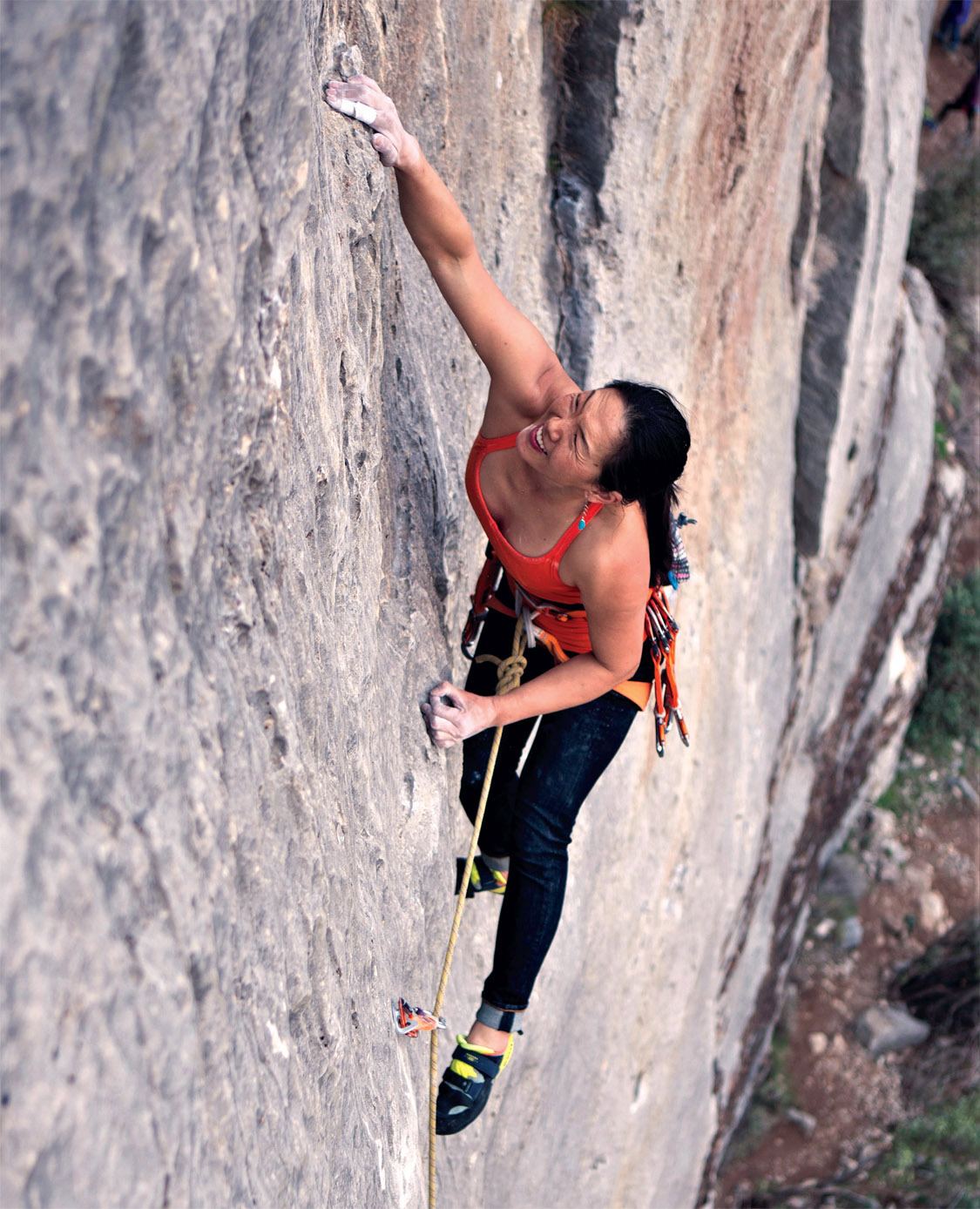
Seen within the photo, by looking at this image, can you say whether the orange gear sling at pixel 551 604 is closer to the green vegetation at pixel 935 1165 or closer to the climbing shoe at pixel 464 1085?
the climbing shoe at pixel 464 1085

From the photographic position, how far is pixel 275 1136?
1510 millimetres

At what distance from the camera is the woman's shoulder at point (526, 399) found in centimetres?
217

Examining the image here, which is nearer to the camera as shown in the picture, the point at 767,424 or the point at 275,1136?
the point at 275,1136

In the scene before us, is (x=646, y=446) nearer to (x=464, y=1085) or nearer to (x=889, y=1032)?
(x=464, y=1085)

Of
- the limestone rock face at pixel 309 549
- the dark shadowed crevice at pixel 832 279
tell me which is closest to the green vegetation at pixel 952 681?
the dark shadowed crevice at pixel 832 279

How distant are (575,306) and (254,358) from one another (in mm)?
2367

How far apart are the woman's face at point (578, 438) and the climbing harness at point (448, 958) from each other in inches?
22.4

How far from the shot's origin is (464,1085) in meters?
2.47

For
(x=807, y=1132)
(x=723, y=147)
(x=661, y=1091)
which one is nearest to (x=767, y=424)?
(x=723, y=147)

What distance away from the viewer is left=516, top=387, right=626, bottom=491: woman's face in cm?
191

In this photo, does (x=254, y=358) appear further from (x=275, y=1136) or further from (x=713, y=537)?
(x=713, y=537)

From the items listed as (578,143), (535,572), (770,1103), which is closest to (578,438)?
(535,572)

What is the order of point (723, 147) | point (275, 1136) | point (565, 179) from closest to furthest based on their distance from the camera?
point (275, 1136) < point (565, 179) < point (723, 147)

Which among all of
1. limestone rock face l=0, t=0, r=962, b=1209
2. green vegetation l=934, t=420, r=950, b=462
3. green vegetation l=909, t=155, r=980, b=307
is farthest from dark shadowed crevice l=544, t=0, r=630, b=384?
green vegetation l=909, t=155, r=980, b=307
